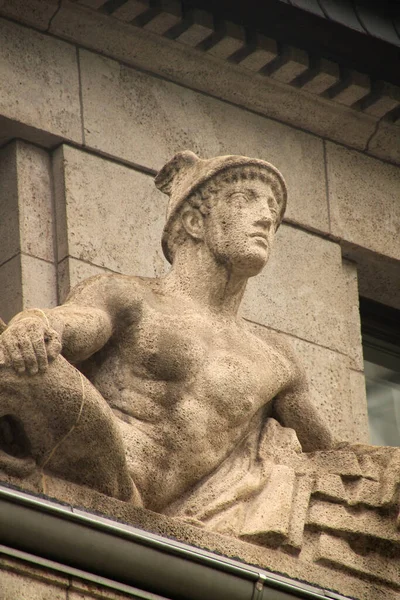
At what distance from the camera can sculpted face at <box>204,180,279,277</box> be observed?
14062mm

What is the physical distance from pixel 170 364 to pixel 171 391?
0.45 ft

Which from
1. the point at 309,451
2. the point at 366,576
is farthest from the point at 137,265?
the point at 366,576

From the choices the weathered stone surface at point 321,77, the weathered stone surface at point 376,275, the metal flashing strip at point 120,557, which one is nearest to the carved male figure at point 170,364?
the metal flashing strip at point 120,557

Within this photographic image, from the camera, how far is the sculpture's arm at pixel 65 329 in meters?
12.5

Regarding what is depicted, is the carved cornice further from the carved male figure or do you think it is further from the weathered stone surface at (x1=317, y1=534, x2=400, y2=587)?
the weathered stone surface at (x1=317, y1=534, x2=400, y2=587)

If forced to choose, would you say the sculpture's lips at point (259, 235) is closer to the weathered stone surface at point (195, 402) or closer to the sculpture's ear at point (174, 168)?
the weathered stone surface at point (195, 402)

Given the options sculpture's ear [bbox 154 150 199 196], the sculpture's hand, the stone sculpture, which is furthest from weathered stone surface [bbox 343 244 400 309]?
the sculpture's hand

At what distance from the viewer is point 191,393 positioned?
44.6 feet

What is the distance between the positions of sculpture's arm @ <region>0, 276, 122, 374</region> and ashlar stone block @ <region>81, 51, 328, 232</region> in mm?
3118

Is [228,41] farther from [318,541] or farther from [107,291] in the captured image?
[318,541]

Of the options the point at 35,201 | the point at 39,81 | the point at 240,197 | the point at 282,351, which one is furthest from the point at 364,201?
the point at 240,197

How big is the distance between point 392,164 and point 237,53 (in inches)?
61.6

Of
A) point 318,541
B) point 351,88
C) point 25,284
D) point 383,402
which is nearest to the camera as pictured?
point 318,541

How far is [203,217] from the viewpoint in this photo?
46.8 feet
